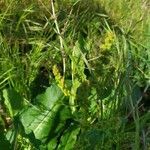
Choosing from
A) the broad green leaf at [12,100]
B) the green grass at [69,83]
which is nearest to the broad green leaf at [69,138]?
the green grass at [69,83]

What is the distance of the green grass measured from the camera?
1429 millimetres

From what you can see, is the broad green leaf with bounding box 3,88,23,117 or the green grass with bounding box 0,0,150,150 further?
the broad green leaf with bounding box 3,88,23,117

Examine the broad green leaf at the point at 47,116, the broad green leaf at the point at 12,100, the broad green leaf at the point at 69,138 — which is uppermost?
the broad green leaf at the point at 12,100

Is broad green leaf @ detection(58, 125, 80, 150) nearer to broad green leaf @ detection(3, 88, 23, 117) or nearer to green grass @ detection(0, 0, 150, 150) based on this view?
green grass @ detection(0, 0, 150, 150)

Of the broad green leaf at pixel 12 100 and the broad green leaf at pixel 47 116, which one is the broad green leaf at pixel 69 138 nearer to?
the broad green leaf at pixel 47 116

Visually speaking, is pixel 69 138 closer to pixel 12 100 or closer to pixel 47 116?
pixel 47 116

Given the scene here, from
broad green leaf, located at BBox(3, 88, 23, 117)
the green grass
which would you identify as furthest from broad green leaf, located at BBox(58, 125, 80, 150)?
broad green leaf, located at BBox(3, 88, 23, 117)

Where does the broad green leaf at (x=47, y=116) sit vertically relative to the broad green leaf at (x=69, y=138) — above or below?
above

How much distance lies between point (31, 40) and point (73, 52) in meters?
0.33

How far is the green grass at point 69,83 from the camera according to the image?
1429mm

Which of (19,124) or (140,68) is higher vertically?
(19,124)

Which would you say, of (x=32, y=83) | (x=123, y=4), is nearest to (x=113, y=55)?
(x=32, y=83)

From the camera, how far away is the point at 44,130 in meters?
1.56

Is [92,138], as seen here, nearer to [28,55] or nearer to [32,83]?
[32,83]
